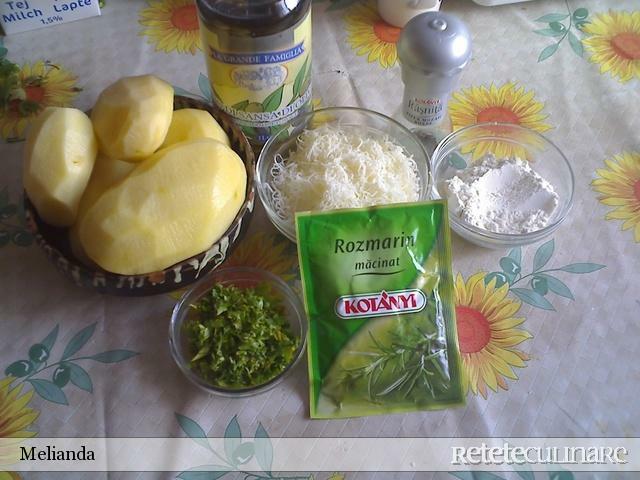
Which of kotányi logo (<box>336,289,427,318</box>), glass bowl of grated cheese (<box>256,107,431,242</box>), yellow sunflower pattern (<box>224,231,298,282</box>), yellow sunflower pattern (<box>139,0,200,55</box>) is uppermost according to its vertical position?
yellow sunflower pattern (<box>139,0,200,55</box>)

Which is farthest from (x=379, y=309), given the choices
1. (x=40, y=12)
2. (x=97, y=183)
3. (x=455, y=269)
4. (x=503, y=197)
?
(x=40, y=12)

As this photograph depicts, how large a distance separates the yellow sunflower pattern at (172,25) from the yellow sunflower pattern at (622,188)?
66cm

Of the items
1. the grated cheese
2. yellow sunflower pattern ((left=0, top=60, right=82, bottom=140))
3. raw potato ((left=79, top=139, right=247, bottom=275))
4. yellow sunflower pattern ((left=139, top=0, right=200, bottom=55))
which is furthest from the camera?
yellow sunflower pattern ((left=139, top=0, right=200, bottom=55))

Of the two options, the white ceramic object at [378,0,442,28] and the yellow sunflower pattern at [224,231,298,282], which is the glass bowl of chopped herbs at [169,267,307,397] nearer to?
the yellow sunflower pattern at [224,231,298,282]

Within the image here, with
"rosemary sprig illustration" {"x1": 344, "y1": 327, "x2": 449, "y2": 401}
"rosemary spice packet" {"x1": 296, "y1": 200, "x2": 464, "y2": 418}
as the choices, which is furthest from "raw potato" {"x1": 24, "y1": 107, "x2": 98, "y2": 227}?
"rosemary sprig illustration" {"x1": 344, "y1": 327, "x2": 449, "y2": 401}

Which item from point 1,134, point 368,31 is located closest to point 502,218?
point 368,31

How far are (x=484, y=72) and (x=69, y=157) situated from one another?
647 millimetres

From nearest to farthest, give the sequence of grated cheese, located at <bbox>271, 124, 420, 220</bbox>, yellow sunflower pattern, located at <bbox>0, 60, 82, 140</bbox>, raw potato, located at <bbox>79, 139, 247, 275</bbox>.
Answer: raw potato, located at <bbox>79, 139, 247, 275</bbox>
grated cheese, located at <bbox>271, 124, 420, 220</bbox>
yellow sunflower pattern, located at <bbox>0, 60, 82, 140</bbox>

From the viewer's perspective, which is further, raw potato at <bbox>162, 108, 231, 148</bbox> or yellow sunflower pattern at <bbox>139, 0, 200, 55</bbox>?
yellow sunflower pattern at <bbox>139, 0, 200, 55</bbox>

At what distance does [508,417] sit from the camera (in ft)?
2.05

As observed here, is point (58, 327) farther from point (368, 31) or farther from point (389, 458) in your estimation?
point (368, 31)

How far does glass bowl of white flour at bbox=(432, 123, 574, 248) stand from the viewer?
715 millimetres

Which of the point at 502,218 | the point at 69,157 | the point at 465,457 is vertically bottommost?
the point at 465,457

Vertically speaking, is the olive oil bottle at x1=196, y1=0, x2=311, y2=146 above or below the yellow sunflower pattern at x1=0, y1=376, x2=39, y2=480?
above
